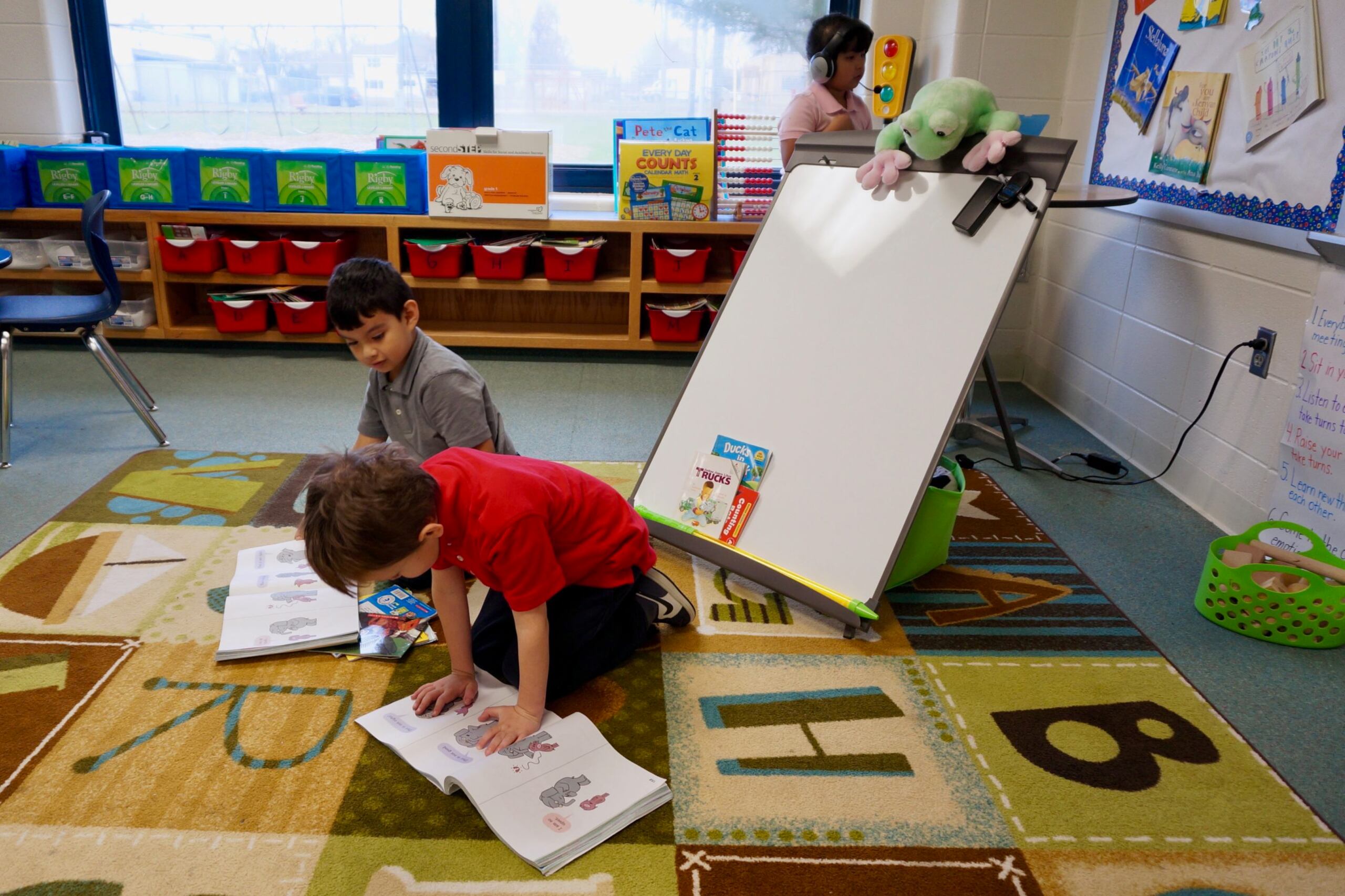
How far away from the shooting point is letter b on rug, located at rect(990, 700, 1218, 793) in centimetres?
150

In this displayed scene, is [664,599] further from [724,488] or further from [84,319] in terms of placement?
[84,319]

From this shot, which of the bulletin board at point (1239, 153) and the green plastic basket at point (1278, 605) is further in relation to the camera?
the bulletin board at point (1239, 153)

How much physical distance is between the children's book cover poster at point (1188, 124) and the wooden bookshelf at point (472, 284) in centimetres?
139

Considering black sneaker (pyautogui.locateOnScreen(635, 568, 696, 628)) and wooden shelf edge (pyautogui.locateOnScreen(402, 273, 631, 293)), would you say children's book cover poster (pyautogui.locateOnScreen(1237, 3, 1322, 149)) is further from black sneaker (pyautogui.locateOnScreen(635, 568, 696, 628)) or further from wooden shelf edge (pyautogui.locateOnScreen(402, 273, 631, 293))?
wooden shelf edge (pyautogui.locateOnScreen(402, 273, 631, 293))

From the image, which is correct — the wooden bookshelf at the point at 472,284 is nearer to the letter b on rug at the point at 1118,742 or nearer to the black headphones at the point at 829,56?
the black headphones at the point at 829,56

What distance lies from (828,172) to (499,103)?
225 centimetres

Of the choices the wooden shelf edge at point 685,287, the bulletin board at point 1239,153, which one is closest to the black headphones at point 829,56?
the bulletin board at point 1239,153

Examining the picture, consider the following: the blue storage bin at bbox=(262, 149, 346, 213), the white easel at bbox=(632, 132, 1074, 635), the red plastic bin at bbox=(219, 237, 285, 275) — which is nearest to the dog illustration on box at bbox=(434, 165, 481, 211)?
the blue storage bin at bbox=(262, 149, 346, 213)

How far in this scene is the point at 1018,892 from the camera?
1.26 m

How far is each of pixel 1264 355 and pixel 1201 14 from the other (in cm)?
95

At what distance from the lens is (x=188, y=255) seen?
142 inches

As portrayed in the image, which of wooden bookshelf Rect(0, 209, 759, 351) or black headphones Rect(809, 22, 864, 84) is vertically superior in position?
black headphones Rect(809, 22, 864, 84)

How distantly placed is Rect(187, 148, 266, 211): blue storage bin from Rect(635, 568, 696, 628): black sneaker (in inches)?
101

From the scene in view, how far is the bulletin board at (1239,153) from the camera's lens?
207cm
